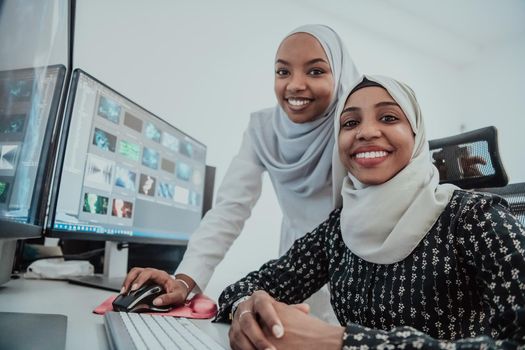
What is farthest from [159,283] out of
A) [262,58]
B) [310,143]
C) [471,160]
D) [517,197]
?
[262,58]

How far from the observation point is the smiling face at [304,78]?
40.5 inches

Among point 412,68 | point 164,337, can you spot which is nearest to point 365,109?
point 164,337

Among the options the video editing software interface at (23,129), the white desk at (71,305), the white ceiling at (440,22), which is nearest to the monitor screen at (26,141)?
the video editing software interface at (23,129)

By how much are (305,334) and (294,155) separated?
0.73 metres

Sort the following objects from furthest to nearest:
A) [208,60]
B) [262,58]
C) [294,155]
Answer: [262,58] < [208,60] < [294,155]

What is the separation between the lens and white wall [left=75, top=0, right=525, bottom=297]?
195cm

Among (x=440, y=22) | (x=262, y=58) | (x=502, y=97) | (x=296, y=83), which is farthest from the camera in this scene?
(x=502, y=97)

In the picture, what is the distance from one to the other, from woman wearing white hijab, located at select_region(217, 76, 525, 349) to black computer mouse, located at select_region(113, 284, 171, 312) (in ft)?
0.45

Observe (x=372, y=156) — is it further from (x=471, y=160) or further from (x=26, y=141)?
(x=26, y=141)

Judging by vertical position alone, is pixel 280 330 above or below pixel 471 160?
below

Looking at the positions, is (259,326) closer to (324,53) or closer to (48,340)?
(48,340)

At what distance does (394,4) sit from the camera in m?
2.87

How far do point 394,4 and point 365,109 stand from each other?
8.17 ft

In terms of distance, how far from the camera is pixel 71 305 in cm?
75
